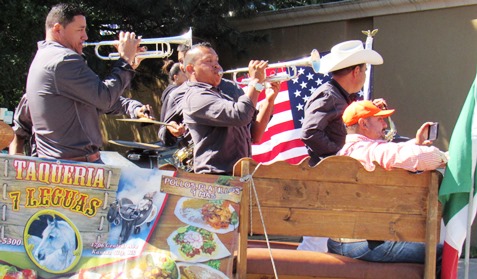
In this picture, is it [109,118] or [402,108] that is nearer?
[402,108]

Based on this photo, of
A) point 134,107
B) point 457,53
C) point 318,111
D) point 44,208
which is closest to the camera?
point 44,208

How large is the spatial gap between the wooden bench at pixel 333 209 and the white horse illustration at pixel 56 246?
0.91 metres

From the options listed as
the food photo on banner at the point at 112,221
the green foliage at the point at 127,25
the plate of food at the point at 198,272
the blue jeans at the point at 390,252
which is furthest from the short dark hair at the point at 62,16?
the green foliage at the point at 127,25

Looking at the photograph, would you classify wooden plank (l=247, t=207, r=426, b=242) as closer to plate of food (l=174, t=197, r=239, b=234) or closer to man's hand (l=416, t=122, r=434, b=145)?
plate of food (l=174, t=197, r=239, b=234)

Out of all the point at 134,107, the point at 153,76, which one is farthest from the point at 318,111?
the point at 153,76

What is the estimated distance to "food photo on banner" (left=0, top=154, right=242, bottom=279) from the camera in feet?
12.8

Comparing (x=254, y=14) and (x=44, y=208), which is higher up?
(x=254, y=14)

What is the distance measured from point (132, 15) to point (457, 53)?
4.08 metres

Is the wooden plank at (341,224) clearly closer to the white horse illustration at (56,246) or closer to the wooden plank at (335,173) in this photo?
the wooden plank at (335,173)

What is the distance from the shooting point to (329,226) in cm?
420

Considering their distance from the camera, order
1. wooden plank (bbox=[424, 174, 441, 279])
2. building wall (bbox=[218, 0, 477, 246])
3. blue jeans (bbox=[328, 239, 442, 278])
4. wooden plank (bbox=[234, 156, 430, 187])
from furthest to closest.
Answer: building wall (bbox=[218, 0, 477, 246]) < blue jeans (bbox=[328, 239, 442, 278]) < wooden plank (bbox=[424, 174, 441, 279]) < wooden plank (bbox=[234, 156, 430, 187])

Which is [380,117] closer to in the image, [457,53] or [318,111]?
[318,111]

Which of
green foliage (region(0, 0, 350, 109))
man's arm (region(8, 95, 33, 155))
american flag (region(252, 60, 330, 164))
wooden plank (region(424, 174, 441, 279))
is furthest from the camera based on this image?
green foliage (region(0, 0, 350, 109))

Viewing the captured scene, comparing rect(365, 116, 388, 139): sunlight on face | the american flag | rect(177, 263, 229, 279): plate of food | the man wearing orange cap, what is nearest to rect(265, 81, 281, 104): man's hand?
the man wearing orange cap
